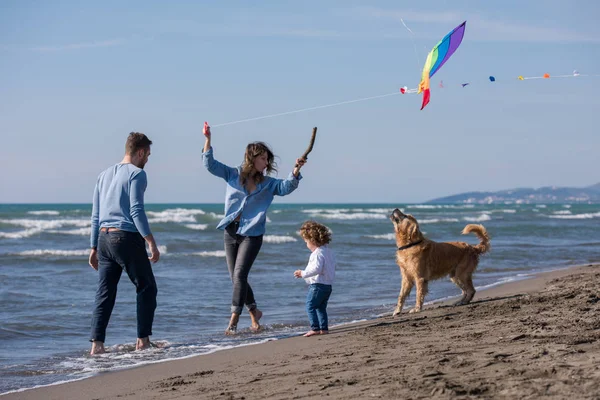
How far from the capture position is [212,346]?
20.7 feet

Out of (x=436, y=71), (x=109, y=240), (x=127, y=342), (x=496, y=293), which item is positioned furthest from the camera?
(x=496, y=293)

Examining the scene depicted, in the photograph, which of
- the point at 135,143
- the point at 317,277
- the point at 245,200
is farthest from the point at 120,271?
the point at 317,277

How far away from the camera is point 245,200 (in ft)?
22.3

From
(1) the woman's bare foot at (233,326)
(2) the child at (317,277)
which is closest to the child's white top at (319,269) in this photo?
(2) the child at (317,277)

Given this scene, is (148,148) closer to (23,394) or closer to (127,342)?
(127,342)

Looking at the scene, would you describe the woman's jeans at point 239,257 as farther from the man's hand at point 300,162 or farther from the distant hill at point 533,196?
the distant hill at point 533,196

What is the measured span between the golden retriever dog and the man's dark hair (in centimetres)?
280

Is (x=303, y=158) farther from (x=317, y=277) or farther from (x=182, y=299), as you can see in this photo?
(x=182, y=299)

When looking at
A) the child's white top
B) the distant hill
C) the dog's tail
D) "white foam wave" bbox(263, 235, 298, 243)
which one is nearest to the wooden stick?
the child's white top

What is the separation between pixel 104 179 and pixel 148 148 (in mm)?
432

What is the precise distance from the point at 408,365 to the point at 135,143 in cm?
299

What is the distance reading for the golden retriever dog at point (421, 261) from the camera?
7875 mm

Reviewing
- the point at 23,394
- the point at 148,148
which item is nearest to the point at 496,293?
the point at 148,148

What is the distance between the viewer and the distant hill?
132m
